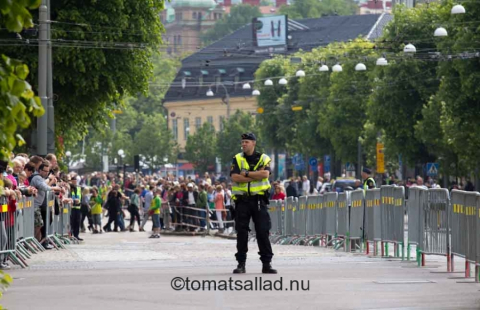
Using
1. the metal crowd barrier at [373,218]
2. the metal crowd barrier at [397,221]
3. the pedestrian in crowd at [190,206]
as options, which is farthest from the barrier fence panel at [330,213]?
the pedestrian in crowd at [190,206]

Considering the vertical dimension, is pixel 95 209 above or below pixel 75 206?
below

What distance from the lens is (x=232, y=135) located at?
114625 mm

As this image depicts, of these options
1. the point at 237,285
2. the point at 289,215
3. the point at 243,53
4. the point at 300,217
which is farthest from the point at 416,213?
the point at 243,53

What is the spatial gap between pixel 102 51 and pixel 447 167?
1071 inches

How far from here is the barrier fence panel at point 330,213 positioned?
25847 millimetres

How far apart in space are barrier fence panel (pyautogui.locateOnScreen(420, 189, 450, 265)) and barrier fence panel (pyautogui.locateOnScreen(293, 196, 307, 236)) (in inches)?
509

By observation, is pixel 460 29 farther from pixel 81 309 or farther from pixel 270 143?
pixel 270 143

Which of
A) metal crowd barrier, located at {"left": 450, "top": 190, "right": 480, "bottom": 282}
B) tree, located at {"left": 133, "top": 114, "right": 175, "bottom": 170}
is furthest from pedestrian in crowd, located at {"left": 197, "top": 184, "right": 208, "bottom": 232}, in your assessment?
tree, located at {"left": 133, "top": 114, "right": 175, "bottom": 170}

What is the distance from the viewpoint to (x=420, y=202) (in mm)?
17734

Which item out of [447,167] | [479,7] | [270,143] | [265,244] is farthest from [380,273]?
[270,143]

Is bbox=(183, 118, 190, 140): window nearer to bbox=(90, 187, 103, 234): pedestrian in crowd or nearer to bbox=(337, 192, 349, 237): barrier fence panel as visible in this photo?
bbox=(90, 187, 103, 234): pedestrian in crowd

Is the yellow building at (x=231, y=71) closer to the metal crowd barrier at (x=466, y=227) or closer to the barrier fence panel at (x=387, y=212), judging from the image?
the barrier fence panel at (x=387, y=212)

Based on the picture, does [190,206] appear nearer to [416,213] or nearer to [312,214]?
[312,214]

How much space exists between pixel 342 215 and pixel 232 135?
89.7 m
